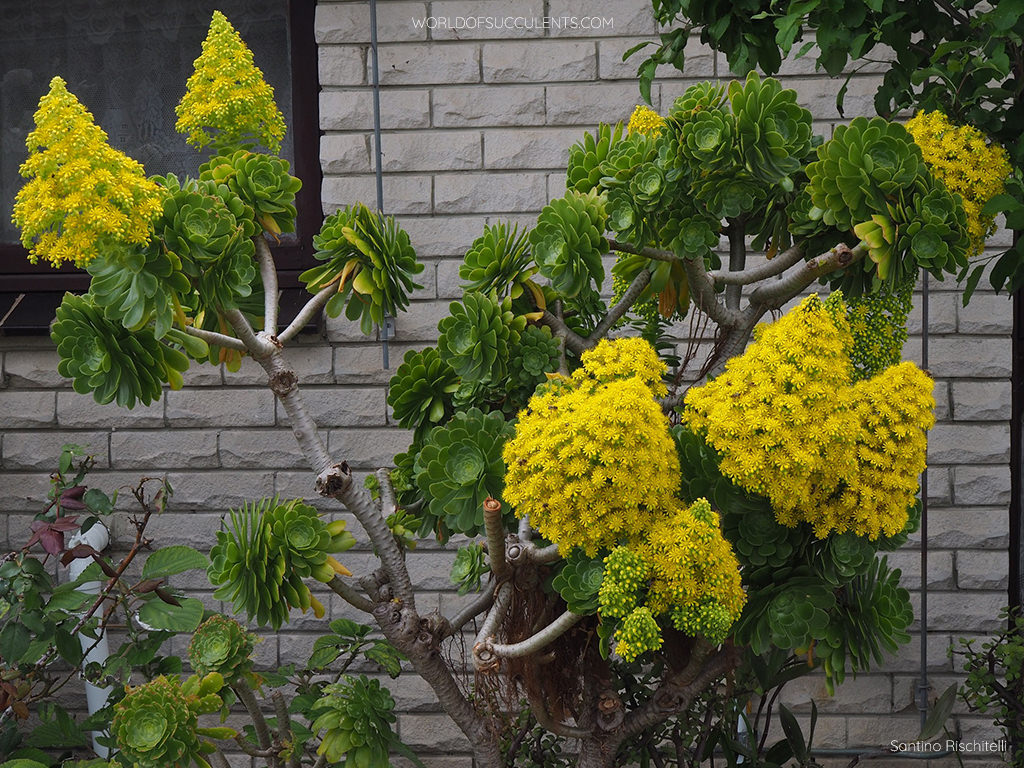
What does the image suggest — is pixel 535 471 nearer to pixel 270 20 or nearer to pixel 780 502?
pixel 780 502

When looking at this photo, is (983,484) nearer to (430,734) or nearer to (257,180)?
(430,734)

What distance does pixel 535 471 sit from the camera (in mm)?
1225

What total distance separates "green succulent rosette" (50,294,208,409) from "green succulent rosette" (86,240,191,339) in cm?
7

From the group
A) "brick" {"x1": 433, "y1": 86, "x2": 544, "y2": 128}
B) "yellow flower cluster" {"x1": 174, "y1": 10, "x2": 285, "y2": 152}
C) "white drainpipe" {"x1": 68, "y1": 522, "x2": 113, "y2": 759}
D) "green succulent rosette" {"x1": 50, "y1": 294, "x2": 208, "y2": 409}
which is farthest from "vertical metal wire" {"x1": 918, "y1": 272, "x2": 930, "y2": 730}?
"white drainpipe" {"x1": 68, "y1": 522, "x2": 113, "y2": 759}

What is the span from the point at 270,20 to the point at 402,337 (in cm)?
96

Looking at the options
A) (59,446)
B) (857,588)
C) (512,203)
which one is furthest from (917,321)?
(59,446)

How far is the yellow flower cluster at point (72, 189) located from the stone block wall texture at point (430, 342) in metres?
1.41

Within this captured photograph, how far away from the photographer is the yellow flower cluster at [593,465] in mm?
1182

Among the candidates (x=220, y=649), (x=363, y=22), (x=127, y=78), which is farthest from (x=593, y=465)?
(x=127, y=78)

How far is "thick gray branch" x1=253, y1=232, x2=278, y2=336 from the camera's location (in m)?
1.54

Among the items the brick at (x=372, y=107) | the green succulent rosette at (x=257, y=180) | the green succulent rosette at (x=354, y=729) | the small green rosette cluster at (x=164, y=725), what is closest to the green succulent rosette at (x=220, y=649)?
the small green rosette cluster at (x=164, y=725)

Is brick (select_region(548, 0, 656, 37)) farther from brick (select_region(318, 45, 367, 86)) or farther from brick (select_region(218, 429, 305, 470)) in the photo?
brick (select_region(218, 429, 305, 470))

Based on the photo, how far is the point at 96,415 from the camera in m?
2.72

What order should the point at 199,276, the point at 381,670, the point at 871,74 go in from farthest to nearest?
the point at 381,670 → the point at 871,74 → the point at 199,276
